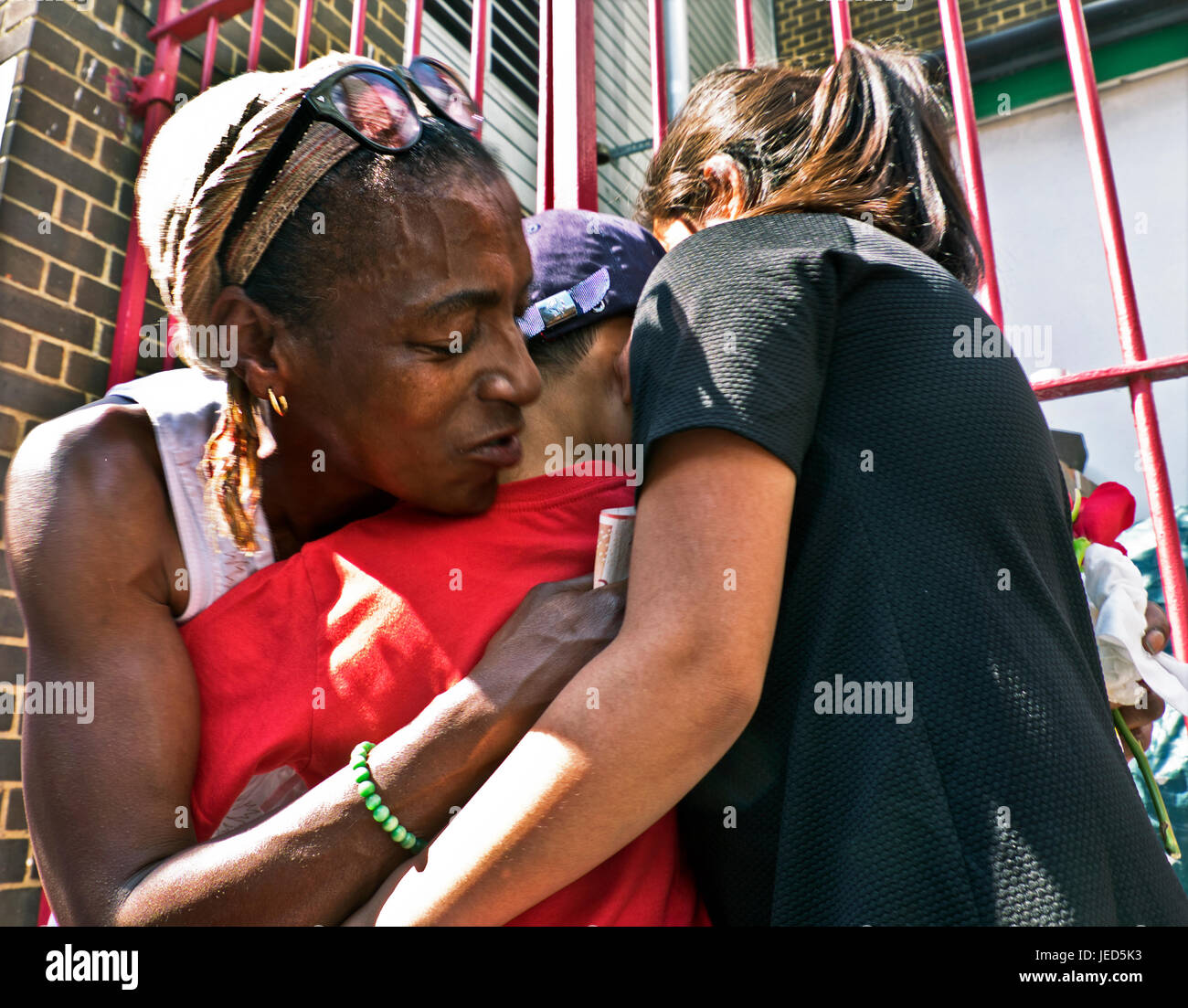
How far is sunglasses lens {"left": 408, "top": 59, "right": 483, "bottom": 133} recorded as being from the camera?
61.5 inches

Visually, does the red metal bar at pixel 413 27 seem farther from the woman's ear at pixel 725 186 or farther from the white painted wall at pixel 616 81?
the white painted wall at pixel 616 81

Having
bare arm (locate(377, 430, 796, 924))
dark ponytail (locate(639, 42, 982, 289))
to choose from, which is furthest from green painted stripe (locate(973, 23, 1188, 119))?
bare arm (locate(377, 430, 796, 924))

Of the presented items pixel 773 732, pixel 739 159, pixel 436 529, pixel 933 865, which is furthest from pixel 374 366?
pixel 933 865

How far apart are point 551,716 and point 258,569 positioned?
24.1 inches

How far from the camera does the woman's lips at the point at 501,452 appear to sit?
1324 millimetres

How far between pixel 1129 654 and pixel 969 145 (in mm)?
1158

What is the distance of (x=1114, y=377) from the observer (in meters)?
2.02

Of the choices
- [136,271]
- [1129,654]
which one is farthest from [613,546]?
[136,271]

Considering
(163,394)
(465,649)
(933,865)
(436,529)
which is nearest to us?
(933,865)

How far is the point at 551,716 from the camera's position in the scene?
0.99 m

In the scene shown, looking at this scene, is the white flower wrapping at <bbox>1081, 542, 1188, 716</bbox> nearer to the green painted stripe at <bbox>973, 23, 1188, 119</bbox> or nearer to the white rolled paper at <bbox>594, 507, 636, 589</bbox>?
the white rolled paper at <bbox>594, 507, 636, 589</bbox>

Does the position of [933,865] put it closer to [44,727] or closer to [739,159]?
[739,159]

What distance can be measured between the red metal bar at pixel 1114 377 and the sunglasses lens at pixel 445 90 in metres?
1.15
